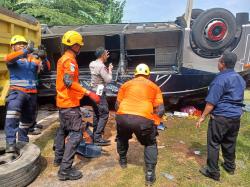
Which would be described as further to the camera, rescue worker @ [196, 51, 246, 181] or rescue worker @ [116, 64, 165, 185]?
rescue worker @ [196, 51, 246, 181]

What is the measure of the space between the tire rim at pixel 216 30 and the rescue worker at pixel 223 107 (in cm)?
279

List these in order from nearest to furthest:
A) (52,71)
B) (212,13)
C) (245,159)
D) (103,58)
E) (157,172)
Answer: (157,172) < (245,159) < (103,58) < (212,13) < (52,71)

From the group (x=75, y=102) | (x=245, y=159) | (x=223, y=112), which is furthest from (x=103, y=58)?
(x=245, y=159)

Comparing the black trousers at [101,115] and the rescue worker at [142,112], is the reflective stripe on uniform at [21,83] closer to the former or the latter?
the black trousers at [101,115]

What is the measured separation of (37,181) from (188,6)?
491 centimetres

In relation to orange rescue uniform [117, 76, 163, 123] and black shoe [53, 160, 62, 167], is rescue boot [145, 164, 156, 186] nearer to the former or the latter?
orange rescue uniform [117, 76, 163, 123]

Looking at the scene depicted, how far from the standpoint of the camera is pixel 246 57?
6.82 m

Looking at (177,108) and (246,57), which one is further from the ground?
(246,57)

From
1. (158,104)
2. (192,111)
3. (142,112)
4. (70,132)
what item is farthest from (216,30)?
(70,132)

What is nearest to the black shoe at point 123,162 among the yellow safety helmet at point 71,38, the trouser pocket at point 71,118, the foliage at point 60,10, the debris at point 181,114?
the trouser pocket at point 71,118

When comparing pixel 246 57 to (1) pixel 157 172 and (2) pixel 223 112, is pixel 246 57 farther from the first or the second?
(1) pixel 157 172

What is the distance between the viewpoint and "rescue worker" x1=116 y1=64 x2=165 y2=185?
145 inches

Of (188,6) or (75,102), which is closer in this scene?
(75,102)

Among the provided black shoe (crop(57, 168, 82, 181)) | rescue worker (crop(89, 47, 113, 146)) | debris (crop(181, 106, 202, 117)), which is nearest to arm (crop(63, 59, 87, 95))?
black shoe (crop(57, 168, 82, 181))
